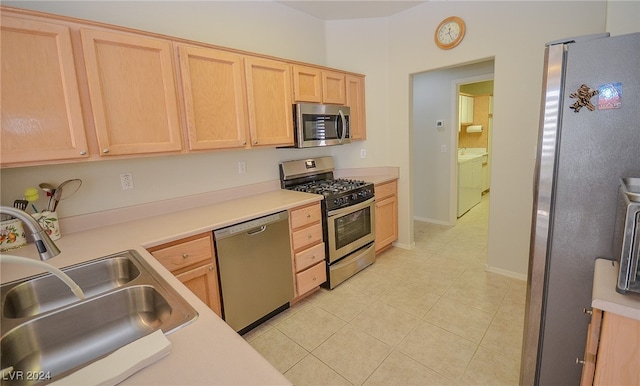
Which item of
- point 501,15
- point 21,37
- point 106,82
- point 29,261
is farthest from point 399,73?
point 29,261

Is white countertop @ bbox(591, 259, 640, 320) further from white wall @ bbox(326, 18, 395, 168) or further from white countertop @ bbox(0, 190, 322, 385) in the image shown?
white wall @ bbox(326, 18, 395, 168)

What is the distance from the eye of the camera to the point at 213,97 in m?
2.05

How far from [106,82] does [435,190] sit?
13.3ft

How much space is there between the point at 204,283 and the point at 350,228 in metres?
1.42

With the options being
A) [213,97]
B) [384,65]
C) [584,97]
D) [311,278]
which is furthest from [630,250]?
[384,65]

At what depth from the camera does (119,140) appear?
1.68 m

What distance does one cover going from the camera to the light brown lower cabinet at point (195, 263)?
1.65 m

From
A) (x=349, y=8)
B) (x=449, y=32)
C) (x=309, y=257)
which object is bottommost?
(x=309, y=257)

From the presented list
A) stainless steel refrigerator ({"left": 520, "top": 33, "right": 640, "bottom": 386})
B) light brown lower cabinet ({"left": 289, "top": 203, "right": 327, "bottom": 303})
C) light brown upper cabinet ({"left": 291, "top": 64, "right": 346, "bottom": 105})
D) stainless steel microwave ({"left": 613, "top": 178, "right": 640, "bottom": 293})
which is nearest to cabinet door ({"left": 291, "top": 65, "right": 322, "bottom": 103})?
light brown upper cabinet ({"left": 291, "top": 64, "right": 346, "bottom": 105})

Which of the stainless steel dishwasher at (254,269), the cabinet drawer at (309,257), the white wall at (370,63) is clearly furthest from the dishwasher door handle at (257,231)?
the white wall at (370,63)

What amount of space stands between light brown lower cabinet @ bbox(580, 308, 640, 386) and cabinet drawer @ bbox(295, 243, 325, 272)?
1.78 metres

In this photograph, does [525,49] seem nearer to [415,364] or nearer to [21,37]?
[415,364]

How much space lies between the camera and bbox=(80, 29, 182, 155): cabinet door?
1574 millimetres

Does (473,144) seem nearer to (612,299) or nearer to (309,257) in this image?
(309,257)
